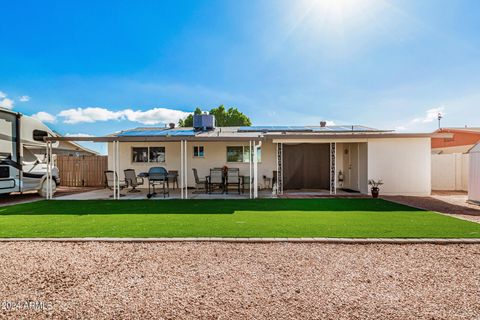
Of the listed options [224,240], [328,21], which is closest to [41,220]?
[224,240]

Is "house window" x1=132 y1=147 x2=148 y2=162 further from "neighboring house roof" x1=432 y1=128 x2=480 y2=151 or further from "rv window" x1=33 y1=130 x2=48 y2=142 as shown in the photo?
"neighboring house roof" x1=432 y1=128 x2=480 y2=151

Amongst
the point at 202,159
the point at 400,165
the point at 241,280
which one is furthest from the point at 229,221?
the point at 400,165

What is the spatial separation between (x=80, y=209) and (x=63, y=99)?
483 inches

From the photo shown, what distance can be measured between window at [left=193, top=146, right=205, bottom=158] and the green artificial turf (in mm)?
5517

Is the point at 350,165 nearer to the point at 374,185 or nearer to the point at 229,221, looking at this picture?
the point at 374,185

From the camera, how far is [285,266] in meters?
3.48

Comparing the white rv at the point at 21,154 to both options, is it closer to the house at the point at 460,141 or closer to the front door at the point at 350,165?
the front door at the point at 350,165

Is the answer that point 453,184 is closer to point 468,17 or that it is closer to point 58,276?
point 468,17

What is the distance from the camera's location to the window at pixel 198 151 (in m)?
13.7

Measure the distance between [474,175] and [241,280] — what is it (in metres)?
10.2

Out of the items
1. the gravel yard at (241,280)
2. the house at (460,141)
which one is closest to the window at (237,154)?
the gravel yard at (241,280)

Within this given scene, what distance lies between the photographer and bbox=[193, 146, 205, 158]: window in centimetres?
1365

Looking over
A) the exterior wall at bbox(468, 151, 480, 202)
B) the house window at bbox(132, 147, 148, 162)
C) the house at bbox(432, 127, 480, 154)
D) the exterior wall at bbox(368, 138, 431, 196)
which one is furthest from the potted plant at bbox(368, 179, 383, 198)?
the house window at bbox(132, 147, 148, 162)

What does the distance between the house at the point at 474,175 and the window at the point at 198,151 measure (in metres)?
11.6
